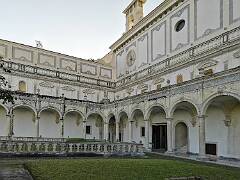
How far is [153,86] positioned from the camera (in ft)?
97.0

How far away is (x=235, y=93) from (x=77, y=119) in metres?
21.0

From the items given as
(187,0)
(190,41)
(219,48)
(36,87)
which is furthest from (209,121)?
(36,87)

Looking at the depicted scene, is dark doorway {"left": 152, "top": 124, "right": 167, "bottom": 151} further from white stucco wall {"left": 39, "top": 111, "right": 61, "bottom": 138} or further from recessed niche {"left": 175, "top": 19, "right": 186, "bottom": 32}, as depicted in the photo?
white stucco wall {"left": 39, "top": 111, "right": 61, "bottom": 138}

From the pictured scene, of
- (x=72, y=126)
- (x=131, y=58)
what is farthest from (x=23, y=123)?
(x=131, y=58)

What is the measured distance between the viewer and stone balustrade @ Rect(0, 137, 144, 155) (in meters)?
15.6

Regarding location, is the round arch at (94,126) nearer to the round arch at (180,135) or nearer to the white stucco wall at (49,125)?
the white stucco wall at (49,125)

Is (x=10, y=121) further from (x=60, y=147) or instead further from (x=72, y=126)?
(x=60, y=147)

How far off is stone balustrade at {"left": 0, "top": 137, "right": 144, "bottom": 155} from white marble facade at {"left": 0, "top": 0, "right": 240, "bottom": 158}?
15.9ft

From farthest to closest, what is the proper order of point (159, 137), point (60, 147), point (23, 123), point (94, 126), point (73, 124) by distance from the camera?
point (94, 126) → point (73, 124) → point (23, 123) → point (159, 137) → point (60, 147)

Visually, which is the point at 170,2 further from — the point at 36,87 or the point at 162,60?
the point at 36,87

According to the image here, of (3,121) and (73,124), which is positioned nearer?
(3,121)

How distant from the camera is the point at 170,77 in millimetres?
27078

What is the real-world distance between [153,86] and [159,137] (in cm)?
573

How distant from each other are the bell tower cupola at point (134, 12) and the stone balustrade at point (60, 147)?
955 inches
